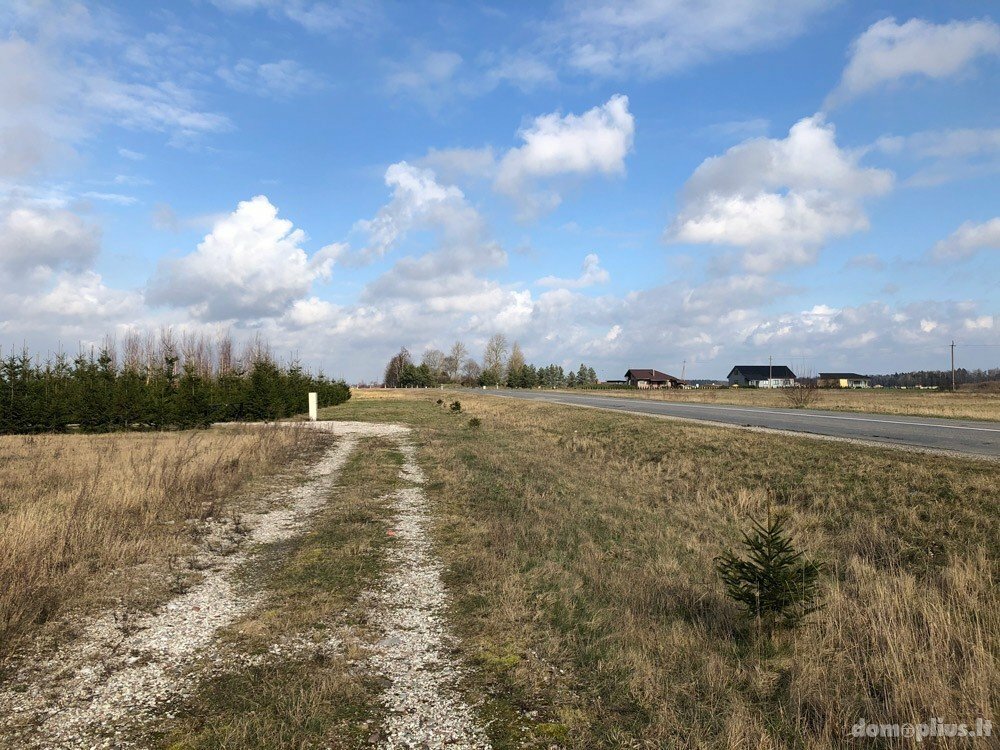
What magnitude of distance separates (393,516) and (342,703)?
6125 mm

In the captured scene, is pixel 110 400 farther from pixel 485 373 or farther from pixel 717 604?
pixel 485 373

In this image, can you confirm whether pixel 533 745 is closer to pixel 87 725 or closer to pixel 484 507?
pixel 87 725

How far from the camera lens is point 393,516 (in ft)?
32.8

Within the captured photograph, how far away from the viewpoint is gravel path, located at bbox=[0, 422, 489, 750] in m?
3.61

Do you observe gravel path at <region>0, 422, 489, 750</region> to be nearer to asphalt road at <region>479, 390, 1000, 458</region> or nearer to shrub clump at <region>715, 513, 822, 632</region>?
shrub clump at <region>715, 513, 822, 632</region>

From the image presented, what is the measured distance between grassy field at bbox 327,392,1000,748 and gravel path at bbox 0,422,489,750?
32 centimetres

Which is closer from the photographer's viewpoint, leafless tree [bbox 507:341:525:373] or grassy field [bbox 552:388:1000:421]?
grassy field [bbox 552:388:1000:421]

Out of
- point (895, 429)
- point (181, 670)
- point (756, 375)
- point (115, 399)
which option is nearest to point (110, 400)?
point (115, 399)

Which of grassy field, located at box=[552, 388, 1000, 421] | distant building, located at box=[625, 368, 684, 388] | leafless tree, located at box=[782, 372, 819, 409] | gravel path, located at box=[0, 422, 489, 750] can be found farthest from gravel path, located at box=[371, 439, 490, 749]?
distant building, located at box=[625, 368, 684, 388]

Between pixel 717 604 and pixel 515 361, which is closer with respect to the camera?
pixel 717 604

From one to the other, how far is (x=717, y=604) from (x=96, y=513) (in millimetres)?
9168

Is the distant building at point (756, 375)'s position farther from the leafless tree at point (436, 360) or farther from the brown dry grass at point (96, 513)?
the brown dry grass at point (96, 513)

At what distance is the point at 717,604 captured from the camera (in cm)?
611

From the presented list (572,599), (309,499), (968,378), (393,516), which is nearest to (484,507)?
(393,516)
